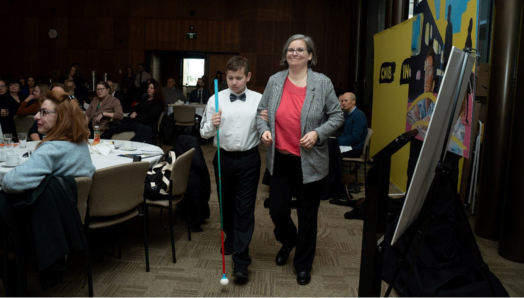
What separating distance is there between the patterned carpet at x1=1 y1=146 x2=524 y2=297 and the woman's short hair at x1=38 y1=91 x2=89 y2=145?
38.9 inches

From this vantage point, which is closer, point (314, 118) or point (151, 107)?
point (314, 118)

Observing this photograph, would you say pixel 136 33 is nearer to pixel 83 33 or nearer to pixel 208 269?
pixel 83 33

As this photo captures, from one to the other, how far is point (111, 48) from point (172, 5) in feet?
7.49

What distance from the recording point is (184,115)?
847cm

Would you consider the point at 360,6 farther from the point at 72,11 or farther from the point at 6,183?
the point at 6,183

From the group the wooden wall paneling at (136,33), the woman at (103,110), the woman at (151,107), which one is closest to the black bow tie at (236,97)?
the woman at (103,110)

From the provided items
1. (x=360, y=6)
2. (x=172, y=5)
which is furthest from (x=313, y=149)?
(x=172, y=5)

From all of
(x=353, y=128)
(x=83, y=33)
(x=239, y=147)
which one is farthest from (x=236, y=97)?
(x=83, y=33)

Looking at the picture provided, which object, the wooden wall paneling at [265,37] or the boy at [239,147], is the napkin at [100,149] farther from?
the wooden wall paneling at [265,37]

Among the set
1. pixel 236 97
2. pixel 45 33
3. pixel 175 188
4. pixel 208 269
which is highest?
pixel 45 33

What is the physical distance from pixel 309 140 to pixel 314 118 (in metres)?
0.20

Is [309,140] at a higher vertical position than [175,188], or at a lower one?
higher

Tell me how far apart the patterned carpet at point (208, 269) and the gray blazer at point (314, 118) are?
764 millimetres

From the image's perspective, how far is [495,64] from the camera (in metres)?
3.48
